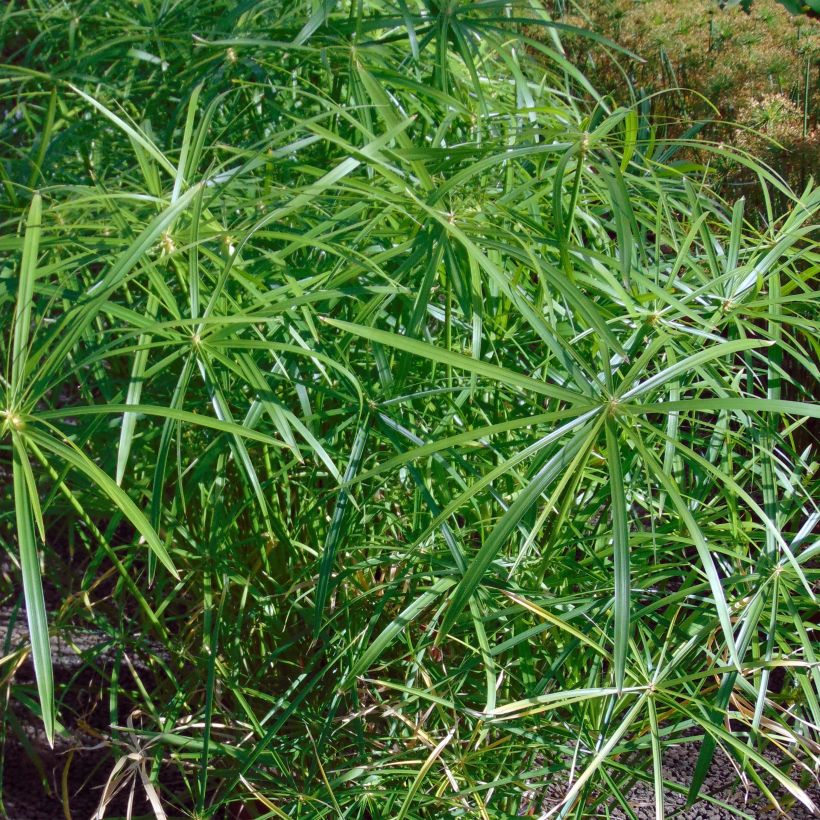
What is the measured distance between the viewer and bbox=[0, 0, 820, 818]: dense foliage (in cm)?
138

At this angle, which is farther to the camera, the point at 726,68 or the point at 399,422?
the point at 726,68

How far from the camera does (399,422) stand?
60.7 inches

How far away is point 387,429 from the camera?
1506 mm

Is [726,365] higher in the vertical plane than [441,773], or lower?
higher

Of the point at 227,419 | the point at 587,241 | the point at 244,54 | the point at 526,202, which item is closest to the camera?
the point at 227,419

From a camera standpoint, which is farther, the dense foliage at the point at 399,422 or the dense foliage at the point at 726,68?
the dense foliage at the point at 726,68

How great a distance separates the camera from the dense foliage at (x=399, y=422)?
54.4 inches

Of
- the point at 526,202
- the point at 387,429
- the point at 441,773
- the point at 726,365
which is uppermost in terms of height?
the point at 526,202

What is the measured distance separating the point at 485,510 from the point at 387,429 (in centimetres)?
29

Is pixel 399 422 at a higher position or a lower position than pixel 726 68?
lower

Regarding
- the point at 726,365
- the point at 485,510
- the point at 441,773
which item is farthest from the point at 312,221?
the point at 441,773

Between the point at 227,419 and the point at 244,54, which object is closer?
the point at 227,419

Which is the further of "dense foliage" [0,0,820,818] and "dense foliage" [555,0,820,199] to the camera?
"dense foliage" [555,0,820,199]

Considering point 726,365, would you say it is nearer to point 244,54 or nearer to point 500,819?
point 500,819
